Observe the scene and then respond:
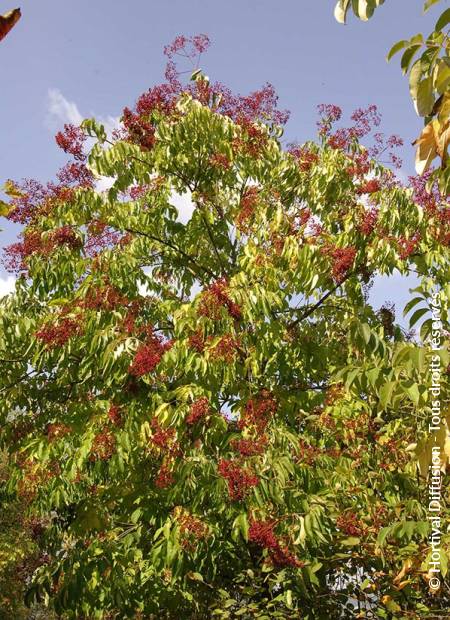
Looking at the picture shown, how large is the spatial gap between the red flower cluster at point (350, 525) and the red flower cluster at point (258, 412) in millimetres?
1122

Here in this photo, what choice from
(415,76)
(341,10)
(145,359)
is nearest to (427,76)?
(415,76)

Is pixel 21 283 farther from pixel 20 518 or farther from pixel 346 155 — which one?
pixel 20 518

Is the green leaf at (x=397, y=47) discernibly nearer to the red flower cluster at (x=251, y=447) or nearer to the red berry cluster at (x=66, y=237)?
the red flower cluster at (x=251, y=447)

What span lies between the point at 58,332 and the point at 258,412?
7.04 ft

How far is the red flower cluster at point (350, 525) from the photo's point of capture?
4.12m

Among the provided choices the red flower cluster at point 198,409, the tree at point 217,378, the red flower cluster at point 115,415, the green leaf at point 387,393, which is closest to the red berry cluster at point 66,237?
the tree at point 217,378

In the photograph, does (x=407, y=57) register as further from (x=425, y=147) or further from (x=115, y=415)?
(x=115, y=415)

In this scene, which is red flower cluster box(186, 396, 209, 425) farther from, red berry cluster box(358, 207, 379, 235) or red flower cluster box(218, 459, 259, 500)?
red berry cluster box(358, 207, 379, 235)

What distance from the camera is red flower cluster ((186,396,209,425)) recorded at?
4.71 m

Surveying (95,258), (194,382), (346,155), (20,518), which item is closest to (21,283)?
(95,258)

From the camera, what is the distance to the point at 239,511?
4.27 m

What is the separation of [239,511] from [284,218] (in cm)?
352

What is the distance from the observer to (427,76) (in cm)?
176

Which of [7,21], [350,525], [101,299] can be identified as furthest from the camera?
[101,299]
